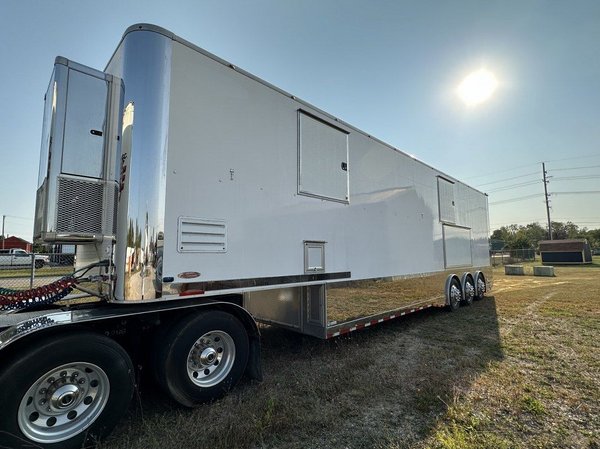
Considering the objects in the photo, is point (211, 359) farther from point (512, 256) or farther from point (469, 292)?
point (512, 256)

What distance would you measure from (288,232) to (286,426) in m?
2.14

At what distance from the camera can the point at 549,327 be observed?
281 inches

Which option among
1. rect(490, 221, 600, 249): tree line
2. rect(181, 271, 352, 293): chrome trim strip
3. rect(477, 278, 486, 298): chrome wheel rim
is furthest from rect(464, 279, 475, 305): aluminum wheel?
rect(490, 221, 600, 249): tree line

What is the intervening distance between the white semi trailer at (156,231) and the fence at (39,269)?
118 centimetres

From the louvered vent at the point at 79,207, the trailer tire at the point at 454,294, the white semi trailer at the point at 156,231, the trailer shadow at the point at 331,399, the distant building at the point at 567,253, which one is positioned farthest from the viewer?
the distant building at the point at 567,253

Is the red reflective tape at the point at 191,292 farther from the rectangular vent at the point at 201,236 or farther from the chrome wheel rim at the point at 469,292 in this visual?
the chrome wheel rim at the point at 469,292

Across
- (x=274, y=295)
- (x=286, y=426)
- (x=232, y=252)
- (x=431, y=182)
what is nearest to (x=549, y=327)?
(x=431, y=182)

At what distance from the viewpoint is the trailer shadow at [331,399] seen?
9.89 ft

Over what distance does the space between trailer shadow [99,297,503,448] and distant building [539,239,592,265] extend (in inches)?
1678

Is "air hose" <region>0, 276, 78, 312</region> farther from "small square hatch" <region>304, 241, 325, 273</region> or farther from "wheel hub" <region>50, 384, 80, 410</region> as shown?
"small square hatch" <region>304, 241, 325, 273</region>

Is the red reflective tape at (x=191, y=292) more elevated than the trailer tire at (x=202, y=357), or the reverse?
the red reflective tape at (x=191, y=292)

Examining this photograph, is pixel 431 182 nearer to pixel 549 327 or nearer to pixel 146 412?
pixel 549 327

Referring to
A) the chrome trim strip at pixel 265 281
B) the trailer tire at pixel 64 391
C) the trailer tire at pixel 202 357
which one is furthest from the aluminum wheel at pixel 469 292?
the trailer tire at pixel 64 391

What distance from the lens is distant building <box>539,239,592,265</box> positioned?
38750mm
